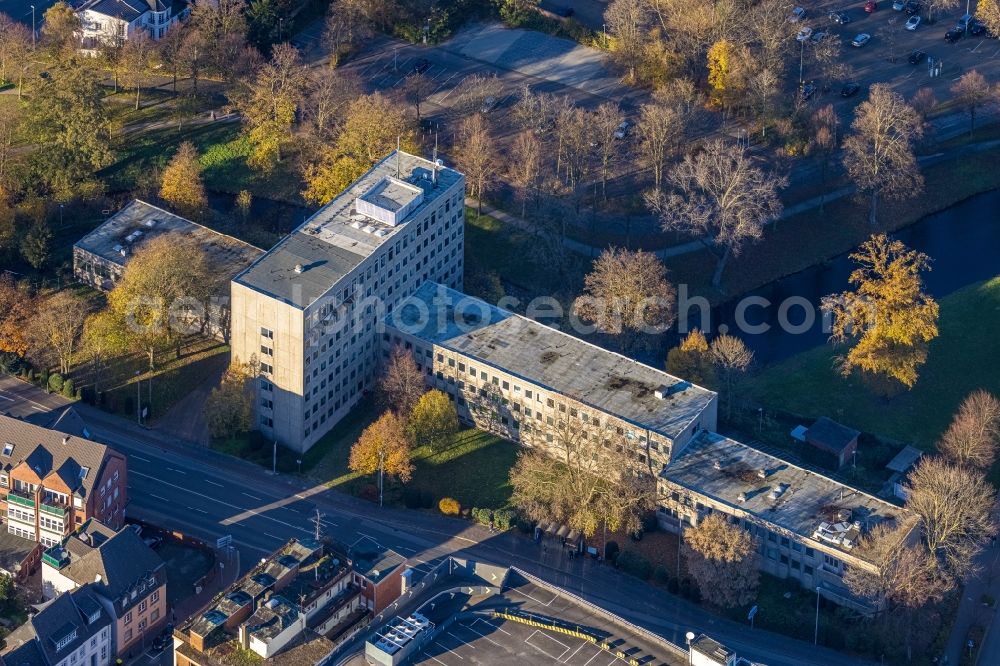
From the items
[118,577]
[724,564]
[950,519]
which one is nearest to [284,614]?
[118,577]

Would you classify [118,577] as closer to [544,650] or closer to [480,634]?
[480,634]

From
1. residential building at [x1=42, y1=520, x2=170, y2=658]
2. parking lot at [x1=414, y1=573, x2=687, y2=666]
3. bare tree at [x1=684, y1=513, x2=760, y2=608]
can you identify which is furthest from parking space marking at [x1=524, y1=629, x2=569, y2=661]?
residential building at [x1=42, y1=520, x2=170, y2=658]

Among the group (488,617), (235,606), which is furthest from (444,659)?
(235,606)

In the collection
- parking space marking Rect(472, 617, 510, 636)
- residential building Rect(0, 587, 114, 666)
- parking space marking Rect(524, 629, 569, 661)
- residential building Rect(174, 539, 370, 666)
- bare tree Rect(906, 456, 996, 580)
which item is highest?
bare tree Rect(906, 456, 996, 580)

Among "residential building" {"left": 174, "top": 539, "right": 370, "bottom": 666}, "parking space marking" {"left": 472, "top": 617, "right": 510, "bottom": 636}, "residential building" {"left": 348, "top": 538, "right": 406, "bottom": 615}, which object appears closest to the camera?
"parking space marking" {"left": 472, "top": 617, "right": 510, "bottom": 636}

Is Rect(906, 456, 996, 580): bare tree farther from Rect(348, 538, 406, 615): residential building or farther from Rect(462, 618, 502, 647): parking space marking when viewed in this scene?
Rect(348, 538, 406, 615): residential building
